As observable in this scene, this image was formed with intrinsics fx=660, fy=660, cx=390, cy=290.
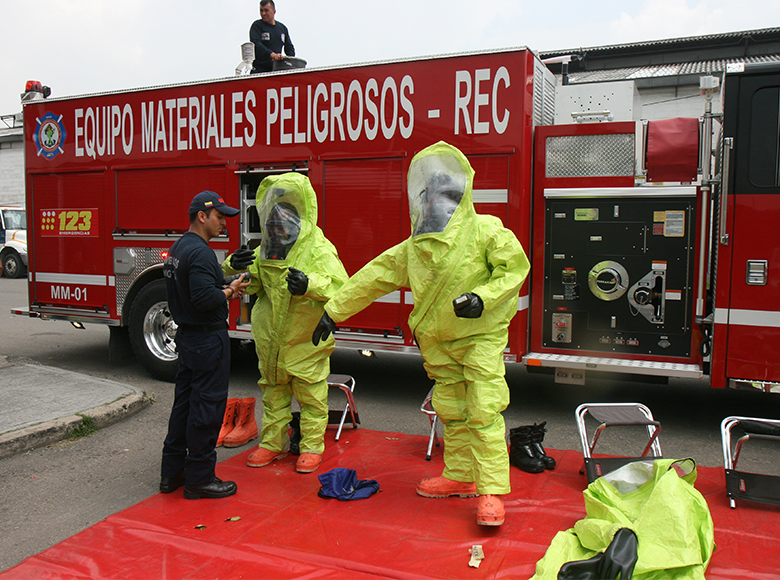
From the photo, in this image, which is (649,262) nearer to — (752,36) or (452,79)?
(452,79)

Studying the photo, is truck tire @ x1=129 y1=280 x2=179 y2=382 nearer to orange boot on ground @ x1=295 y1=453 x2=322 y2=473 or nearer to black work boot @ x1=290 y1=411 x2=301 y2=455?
black work boot @ x1=290 y1=411 x2=301 y2=455

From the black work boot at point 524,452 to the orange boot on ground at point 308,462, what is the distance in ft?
4.55

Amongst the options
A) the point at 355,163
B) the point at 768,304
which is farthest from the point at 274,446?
the point at 768,304

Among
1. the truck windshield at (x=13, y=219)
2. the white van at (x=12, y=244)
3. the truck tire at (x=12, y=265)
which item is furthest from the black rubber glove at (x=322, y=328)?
the truck windshield at (x=13, y=219)

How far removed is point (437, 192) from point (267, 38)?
4.68 metres

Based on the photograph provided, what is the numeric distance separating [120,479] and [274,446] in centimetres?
106

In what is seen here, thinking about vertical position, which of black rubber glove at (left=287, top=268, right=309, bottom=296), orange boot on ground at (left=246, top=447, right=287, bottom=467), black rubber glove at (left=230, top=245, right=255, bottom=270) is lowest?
orange boot on ground at (left=246, top=447, right=287, bottom=467)

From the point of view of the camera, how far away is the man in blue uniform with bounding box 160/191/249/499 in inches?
158

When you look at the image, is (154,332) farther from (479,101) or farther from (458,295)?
(458,295)

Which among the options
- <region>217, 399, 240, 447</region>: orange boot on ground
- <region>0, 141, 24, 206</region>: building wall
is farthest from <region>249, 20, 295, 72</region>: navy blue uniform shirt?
<region>0, 141, 24, 206</region>: building wall

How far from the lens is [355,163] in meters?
6.27

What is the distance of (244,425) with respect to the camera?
211 inches

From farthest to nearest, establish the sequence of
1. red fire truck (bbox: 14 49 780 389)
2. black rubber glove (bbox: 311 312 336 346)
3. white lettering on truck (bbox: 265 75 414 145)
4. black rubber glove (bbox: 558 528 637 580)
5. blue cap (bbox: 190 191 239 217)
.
Answer: 1. white lettering on truck (bbox: 265 75 414 145)
2. red fire truck (bbox: 14 49 780 389)
3. black rubber glove (bbox: 311 312 336 346)
4. blue cap (bbox: 190 191 239 217)
5. black rubber glove (bbox: 558 528 637 580)

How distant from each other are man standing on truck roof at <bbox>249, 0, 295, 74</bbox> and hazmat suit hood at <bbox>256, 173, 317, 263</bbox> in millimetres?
2977
